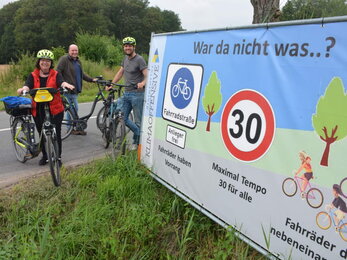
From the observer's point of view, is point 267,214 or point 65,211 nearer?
point 267,214

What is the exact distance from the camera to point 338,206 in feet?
7.11

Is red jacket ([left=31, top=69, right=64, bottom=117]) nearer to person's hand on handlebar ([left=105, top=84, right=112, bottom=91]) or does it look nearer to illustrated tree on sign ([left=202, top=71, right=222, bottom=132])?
person's hand on handlebar ([left=105, top=84, right=112, bottom=91])

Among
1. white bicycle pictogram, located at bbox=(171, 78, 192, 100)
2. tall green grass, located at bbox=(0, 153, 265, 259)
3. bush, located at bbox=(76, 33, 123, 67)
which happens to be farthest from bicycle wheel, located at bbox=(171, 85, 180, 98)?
bush, located at bbox=(76, 33, 123, 67)

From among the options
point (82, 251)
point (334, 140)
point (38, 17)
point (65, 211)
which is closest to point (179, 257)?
point (82, 251)

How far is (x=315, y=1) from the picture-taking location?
4621mm

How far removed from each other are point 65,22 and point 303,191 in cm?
7206

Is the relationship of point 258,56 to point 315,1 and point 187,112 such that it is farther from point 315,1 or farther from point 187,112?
point 315,1

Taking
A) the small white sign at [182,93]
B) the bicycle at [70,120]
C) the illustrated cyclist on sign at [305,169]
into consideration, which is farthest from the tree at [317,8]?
the bicycle at [70,120]

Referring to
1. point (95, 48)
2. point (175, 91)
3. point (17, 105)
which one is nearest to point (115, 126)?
point (17, 105)

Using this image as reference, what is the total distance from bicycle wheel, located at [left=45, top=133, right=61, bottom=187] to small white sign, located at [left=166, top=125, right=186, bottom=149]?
1.51 m

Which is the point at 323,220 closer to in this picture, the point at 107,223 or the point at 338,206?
the point at 338,206

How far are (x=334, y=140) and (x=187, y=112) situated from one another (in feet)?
5.85

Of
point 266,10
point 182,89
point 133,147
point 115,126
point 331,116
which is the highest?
point 266,10

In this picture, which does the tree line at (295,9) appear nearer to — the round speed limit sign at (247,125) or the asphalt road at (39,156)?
the round speed limit sign at (247,125)
